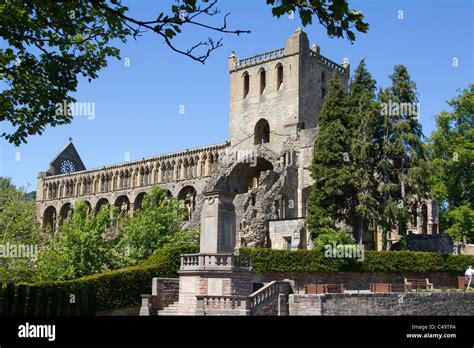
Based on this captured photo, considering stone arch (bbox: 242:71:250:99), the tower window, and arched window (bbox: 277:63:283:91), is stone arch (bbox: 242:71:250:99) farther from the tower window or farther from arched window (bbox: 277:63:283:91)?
arched window (bbox: 277:63:283:91)

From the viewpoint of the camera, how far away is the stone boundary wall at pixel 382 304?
26.8 metres

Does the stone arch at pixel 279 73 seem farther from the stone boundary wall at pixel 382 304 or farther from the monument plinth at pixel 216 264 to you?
the monument plinth at pixel 216 264

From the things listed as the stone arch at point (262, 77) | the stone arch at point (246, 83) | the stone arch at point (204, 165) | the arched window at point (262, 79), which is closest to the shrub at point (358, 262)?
the arched window at point (262, 79)

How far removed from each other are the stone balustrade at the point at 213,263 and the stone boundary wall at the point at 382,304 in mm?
3000

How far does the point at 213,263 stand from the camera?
2569 cm

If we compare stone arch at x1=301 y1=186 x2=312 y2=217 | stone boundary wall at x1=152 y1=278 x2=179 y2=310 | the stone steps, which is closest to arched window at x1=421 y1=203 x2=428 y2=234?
stone arch at x1=301 y1=186 x2=312 y2=217

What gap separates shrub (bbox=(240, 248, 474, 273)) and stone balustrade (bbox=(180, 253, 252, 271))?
24.0 ft

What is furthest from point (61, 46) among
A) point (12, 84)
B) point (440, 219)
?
point (440, 219)

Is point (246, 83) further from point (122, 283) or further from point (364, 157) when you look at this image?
point (122, 283)

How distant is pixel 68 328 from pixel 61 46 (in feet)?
31.4

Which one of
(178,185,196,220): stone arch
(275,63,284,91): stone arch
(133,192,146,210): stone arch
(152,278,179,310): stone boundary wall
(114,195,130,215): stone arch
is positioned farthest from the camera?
(114,195,130,215): stone arch

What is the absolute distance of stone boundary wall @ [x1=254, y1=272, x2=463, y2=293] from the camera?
112 feet

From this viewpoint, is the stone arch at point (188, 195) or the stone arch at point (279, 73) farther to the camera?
the stone arch at point (188, 195)

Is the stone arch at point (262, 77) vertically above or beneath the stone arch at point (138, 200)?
above
